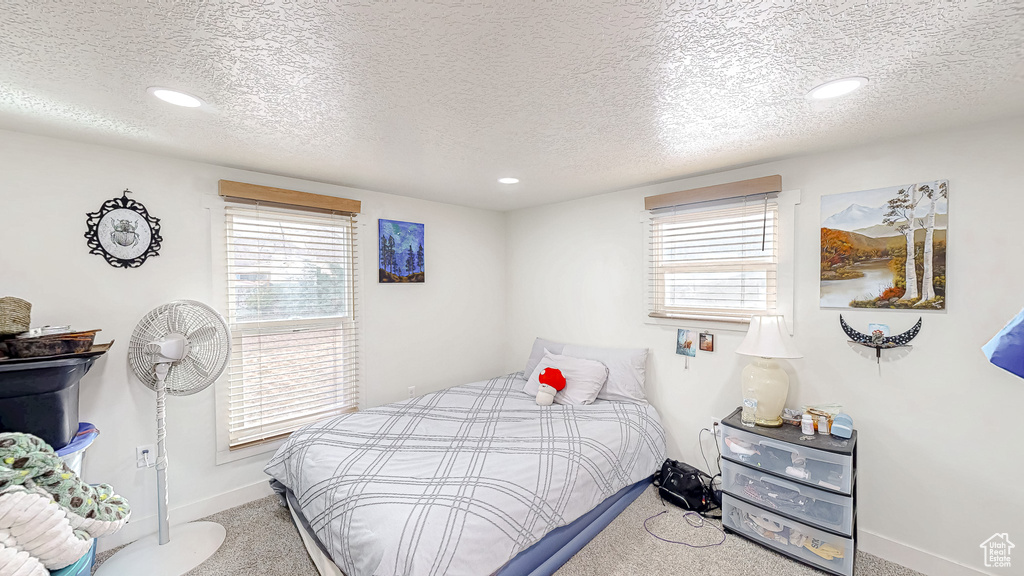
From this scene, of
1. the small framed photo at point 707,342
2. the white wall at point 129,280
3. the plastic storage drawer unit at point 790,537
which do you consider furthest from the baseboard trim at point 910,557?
the white wall at point 129,280

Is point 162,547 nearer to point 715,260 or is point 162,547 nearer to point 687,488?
point 687,488

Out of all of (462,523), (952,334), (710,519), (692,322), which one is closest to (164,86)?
(462,523)

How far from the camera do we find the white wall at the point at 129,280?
2.00 metres

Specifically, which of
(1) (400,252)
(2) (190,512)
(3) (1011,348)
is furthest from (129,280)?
(3) (1011,348)

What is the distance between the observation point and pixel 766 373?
2309mm

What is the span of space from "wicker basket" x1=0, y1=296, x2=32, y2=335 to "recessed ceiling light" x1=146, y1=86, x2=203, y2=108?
3.86 feet

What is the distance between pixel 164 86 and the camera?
149cm

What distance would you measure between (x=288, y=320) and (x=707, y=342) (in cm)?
305

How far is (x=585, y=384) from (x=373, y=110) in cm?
240

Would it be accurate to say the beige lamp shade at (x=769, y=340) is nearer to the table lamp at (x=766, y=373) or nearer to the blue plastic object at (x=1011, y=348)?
the table lamp at (x=766, y=373)

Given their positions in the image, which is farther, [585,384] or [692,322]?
[585,384]

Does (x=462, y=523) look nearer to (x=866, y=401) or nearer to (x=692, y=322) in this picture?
(x=692, y=322)

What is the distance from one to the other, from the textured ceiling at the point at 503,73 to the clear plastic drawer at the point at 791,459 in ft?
5.54

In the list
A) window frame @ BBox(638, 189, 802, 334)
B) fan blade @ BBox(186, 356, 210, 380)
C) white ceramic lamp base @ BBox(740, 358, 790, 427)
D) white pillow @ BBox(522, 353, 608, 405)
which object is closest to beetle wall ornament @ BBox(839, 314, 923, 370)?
window frame @ BBox(638, 189, 802, 334)
